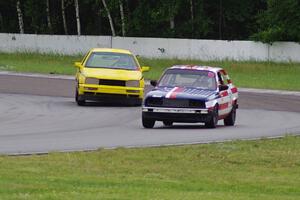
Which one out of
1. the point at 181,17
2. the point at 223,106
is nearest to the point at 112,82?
the point at 223,106

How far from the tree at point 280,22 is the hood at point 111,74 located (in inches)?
1210

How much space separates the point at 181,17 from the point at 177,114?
47.9 meters

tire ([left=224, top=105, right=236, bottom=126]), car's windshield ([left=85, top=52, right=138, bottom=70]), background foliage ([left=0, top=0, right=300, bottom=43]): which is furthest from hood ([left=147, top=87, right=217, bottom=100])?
background foliage ([left=0, top=0, right=300, bottom=43])

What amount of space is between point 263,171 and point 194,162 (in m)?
1.28

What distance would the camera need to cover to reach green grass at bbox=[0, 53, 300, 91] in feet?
145

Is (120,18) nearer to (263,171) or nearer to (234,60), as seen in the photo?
(234,60)

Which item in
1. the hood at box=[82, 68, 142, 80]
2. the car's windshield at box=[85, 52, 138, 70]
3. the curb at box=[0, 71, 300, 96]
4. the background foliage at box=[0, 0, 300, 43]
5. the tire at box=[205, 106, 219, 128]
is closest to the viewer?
the tire at box=[205, 106, 219, 128]

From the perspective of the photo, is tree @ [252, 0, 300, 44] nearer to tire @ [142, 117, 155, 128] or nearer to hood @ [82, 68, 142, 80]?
hood @ [82, 68, 142, 80]

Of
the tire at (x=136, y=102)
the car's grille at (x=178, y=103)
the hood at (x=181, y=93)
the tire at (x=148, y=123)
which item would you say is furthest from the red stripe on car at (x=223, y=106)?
the tire at (x=136, y=102)

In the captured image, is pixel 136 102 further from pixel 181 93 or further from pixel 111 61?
pixel 181 93

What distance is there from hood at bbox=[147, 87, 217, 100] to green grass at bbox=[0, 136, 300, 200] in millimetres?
3765

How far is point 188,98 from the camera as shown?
21.0 meters

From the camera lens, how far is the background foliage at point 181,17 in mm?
61363

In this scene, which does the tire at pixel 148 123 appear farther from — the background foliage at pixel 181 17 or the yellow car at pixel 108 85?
the background foliage at pixel 181 17
